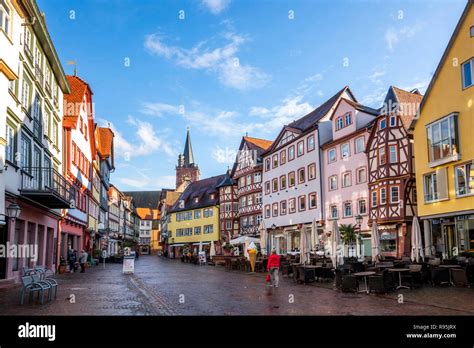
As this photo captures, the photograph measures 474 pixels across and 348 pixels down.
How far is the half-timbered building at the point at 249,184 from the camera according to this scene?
60.4 m

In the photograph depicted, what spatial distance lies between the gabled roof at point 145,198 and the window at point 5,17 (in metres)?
142

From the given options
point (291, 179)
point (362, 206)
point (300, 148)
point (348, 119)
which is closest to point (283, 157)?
point (291, 179)

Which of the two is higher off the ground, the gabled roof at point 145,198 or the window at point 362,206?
the gabled roof at point 145,198

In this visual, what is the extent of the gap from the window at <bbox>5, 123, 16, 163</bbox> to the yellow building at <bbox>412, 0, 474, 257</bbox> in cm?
1994

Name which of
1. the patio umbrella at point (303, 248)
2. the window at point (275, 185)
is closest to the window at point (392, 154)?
the patio umbrella at point (303, 248)

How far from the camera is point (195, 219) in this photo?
8012 centimetres

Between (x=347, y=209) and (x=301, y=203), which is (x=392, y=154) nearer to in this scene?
(x=347, y=209)

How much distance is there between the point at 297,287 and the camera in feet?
65.9

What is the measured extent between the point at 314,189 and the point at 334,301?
102ft

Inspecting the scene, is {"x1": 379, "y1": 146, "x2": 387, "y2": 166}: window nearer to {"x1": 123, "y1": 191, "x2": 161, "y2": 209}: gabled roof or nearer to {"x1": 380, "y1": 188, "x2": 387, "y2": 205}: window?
{"x1": 380, "y1": 188, "x2": 387, "y2": 205}: window

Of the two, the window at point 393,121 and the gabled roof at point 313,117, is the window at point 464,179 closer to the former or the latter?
the window at point 393,121

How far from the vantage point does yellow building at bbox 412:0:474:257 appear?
26.0 m

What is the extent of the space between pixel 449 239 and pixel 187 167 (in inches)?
4534
